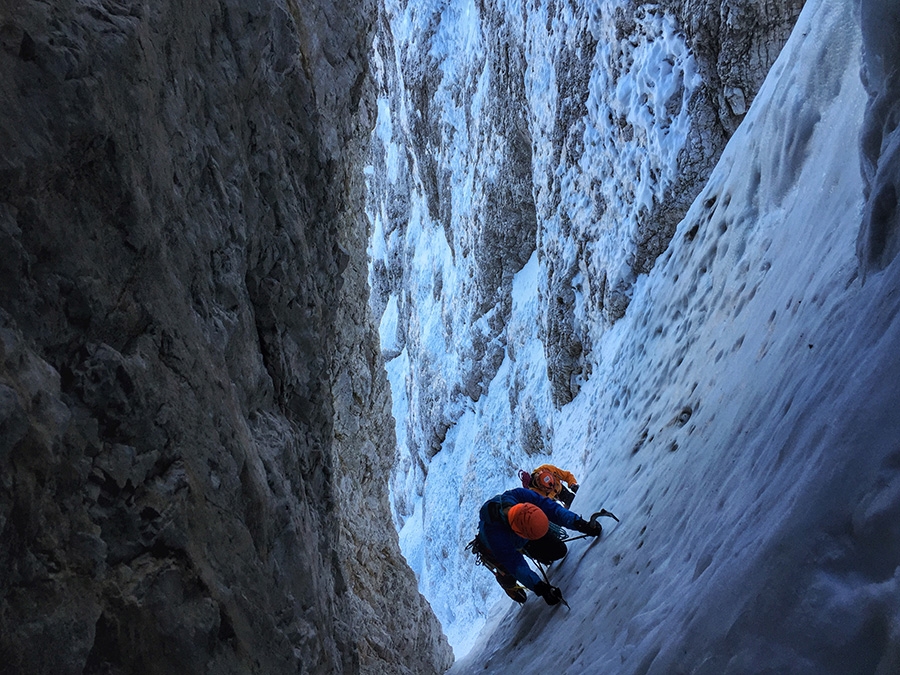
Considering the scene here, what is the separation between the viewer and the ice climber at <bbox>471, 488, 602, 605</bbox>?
5016mm

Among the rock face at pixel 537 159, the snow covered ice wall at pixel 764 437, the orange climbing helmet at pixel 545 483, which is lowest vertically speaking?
the snow covered ice wall at pixel 764 437

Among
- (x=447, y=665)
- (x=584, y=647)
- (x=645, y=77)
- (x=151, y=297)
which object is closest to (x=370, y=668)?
(x=584, y=647)

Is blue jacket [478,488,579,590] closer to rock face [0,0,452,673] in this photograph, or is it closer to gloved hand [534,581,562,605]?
gloved hand [534,581,562,605]

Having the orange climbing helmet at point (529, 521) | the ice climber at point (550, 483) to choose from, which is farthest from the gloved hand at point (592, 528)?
the ice climber at point (550, 483)

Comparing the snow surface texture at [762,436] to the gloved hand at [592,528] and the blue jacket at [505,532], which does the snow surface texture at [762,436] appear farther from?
the blue jacket at [505,532]

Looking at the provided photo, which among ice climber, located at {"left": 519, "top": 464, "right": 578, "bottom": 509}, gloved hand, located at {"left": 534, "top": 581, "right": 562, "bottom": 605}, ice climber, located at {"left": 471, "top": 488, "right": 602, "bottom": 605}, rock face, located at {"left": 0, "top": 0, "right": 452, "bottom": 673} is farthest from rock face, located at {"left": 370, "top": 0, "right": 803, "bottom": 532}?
rock face, located at {"left": 0, "top": 0, "right": 452, "bottom": 673}

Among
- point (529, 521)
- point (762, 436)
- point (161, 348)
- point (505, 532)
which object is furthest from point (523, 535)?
point (161, 348)

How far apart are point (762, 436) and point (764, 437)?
0.04 meters

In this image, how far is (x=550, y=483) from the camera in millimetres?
7617

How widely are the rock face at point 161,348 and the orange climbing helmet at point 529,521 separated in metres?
1.42

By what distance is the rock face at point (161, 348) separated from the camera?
6.43 ft

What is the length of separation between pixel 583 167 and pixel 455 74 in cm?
980

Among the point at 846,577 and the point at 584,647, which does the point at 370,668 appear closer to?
the point at 584,647

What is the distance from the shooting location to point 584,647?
3.76 m
